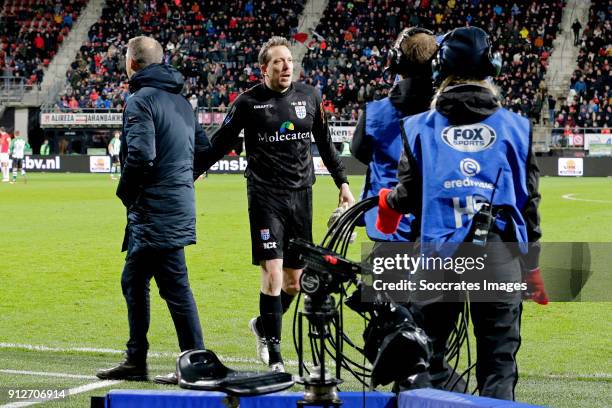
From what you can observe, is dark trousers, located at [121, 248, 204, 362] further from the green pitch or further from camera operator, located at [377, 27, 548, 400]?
camera operator, located at [377, 27, 548, 400]

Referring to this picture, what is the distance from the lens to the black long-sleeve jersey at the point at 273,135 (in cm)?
766

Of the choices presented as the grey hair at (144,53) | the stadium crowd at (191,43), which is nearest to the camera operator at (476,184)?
the grey hair at (144,53)

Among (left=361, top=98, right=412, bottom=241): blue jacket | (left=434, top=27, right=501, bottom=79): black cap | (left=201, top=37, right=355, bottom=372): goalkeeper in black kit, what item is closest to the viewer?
(left=434, top=27, right=501, bottom=79): black cap

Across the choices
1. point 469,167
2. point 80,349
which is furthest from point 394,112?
point 80,349

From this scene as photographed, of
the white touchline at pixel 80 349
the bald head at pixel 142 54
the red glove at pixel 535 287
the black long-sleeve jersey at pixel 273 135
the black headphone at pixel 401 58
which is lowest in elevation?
the white touchline at pixel 80 349

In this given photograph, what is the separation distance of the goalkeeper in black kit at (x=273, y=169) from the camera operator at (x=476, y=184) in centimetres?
293

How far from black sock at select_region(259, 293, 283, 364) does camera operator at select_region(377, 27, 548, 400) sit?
293 centimetres

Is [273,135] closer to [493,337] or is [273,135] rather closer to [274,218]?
[274,218]

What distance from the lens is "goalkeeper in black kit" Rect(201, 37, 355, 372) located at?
24.9 feet

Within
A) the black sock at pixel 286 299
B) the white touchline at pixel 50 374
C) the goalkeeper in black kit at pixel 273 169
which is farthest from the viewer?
the black sock at pixel 286 299

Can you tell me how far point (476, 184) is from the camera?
4.52 metres

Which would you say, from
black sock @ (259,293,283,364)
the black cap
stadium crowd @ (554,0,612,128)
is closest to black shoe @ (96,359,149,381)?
black sock @ (259,293,283,364)

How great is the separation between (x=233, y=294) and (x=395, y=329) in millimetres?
7798

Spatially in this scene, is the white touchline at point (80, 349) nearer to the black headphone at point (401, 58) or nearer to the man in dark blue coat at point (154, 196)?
the man in dark blue coat at point (154, 196)
